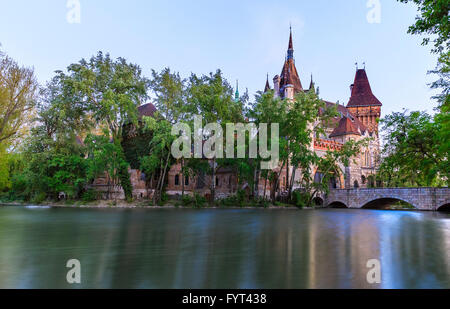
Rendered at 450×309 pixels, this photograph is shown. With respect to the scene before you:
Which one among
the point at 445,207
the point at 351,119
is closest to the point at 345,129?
the point at 351,119

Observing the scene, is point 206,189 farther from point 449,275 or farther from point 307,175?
point 449,275

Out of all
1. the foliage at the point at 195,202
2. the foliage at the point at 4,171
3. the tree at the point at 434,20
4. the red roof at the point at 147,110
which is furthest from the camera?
the red roof at the point at 147,110

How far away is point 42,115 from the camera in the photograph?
26844 mm

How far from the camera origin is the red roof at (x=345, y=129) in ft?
149

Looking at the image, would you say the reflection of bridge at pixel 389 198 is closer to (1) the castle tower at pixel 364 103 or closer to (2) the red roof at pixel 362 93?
(1) the castle tower at pixel 364 103

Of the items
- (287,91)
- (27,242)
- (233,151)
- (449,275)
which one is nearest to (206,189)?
(233,151)

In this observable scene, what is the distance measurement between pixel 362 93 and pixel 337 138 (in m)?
18.0

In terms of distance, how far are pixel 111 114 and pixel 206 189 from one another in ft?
52.8

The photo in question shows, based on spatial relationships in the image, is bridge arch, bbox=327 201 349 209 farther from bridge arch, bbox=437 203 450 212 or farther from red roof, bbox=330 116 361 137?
red roof, bbox=330 116 361 137

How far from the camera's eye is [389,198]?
29.4 m
